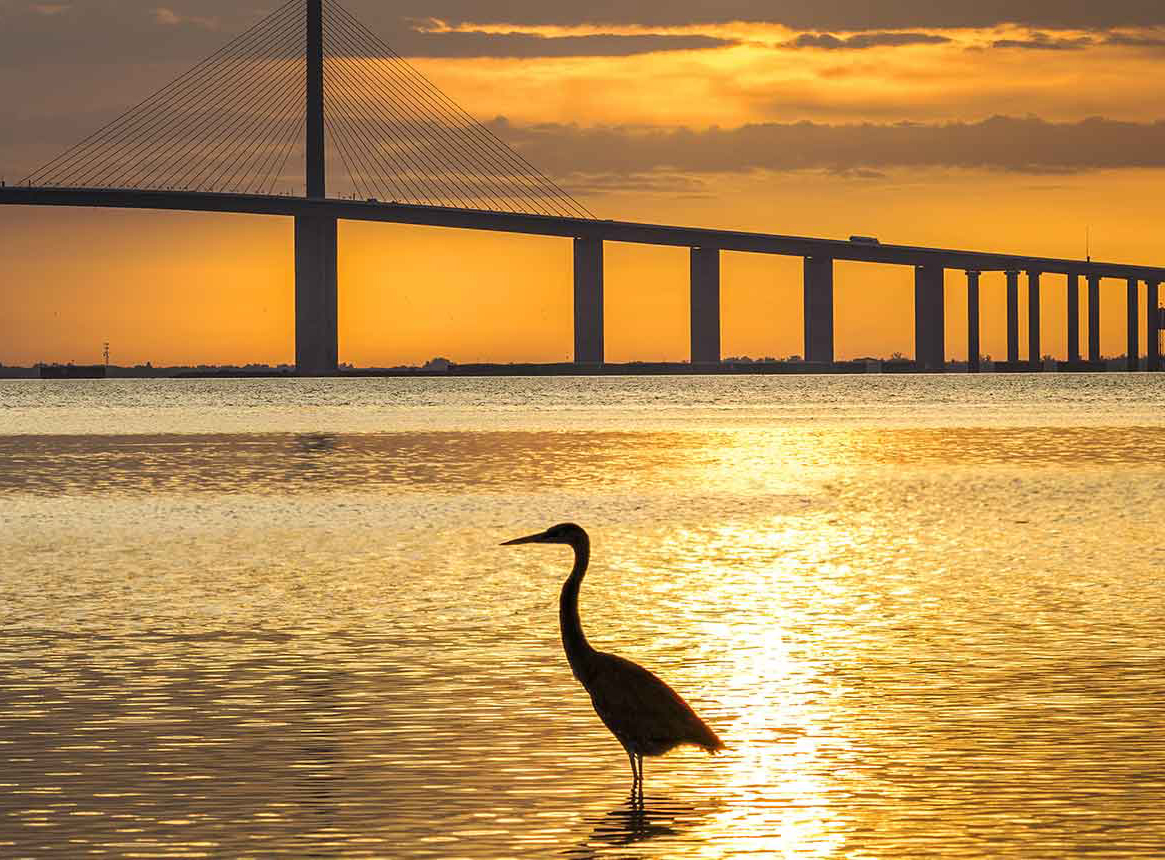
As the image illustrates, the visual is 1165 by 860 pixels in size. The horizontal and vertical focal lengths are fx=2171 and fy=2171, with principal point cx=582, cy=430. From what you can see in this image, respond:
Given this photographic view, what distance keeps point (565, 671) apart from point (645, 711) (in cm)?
449

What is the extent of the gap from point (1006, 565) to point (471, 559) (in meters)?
5.59

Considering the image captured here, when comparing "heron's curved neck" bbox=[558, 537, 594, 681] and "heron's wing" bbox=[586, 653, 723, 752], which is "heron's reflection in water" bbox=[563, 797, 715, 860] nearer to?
"heron's wing" bbox=[586, 653, 723, 752]

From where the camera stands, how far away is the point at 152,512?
30719 mm

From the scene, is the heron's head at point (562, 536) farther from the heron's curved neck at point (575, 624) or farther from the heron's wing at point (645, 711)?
the heron's wing at point (645, 711)

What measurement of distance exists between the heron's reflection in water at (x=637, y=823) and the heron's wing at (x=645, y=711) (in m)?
0.30

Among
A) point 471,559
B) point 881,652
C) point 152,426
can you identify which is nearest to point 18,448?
point 152,426

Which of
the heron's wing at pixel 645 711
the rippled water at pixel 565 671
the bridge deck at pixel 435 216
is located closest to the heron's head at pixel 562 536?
the heron's wing at pixel 645 711

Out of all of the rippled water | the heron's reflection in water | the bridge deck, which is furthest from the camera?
the bridge deck

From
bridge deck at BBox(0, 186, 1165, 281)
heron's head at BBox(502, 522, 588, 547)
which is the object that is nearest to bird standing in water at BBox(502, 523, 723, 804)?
heron's head at BBox(502, 522, 588, 547)

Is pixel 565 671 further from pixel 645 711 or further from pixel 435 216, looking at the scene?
pixel 435 216

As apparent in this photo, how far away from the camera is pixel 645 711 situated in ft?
31.9

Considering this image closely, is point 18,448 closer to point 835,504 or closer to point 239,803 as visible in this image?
point 835,504

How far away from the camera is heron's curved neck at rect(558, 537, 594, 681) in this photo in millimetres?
9945

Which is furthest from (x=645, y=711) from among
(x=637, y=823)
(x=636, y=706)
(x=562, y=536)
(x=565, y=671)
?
(x=565, y=671)
